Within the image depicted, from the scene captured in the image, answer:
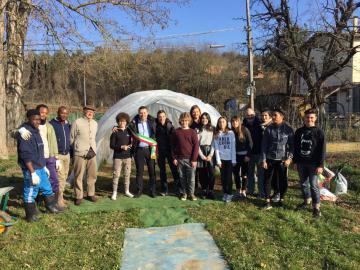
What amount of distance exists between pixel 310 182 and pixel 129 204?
3088mm

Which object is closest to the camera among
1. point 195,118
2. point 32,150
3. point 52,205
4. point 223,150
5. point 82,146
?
point 32,150

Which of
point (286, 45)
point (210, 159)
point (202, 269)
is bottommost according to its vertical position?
point (202, 269)

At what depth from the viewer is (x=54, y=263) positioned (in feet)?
14.1

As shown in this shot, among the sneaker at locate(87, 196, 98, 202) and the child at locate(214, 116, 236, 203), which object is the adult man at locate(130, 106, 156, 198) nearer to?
the sneaker at locate(87, 196, 98, 202)

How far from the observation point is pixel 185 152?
664cm

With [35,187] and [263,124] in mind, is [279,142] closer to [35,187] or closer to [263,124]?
A: [263,124]

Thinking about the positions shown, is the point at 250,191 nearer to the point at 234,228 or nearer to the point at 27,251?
the point at 234,228

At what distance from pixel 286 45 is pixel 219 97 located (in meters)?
21.9

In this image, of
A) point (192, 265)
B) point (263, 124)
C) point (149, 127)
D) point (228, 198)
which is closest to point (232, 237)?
point (192, 265)

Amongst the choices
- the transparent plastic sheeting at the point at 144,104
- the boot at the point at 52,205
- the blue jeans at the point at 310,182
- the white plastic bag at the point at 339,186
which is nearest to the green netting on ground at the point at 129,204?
the boot at the point at 52,205

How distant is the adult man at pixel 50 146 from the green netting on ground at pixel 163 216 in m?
1.52

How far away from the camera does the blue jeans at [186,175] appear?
22.0ft

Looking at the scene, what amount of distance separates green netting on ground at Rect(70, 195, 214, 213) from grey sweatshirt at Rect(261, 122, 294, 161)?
4.76 feet

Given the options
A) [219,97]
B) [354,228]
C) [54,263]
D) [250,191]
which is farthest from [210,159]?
[219,97]
